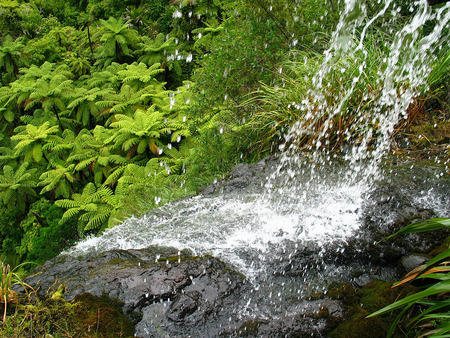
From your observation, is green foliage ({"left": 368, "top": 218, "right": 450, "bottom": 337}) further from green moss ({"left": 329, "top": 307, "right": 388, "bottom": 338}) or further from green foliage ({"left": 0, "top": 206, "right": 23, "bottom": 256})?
green foliage ({"left": 0, "top": 206, "right": 23, "bottom": 256})

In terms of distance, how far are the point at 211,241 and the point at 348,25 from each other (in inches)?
213

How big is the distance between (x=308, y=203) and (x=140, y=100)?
272 inches

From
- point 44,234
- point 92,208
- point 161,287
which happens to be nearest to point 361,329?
point 161,287

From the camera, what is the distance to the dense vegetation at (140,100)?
6340 millimetres

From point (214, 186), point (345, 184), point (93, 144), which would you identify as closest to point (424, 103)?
point (345, 184)

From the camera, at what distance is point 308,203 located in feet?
14.5

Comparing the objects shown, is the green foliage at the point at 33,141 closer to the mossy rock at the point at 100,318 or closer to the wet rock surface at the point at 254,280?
the wet rock surface at the point at 254,280

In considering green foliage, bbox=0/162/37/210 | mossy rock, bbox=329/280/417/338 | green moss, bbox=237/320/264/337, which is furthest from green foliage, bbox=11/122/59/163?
mossy rock, bbox=329/280/417/338

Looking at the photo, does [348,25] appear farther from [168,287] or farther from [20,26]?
[20,26]

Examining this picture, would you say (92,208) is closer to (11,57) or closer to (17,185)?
(17,185)

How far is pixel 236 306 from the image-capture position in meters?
2.84

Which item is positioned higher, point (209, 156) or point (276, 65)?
point (276, 65)

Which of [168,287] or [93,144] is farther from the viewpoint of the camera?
[93,144]

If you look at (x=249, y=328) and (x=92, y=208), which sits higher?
(x=249, y=328)
